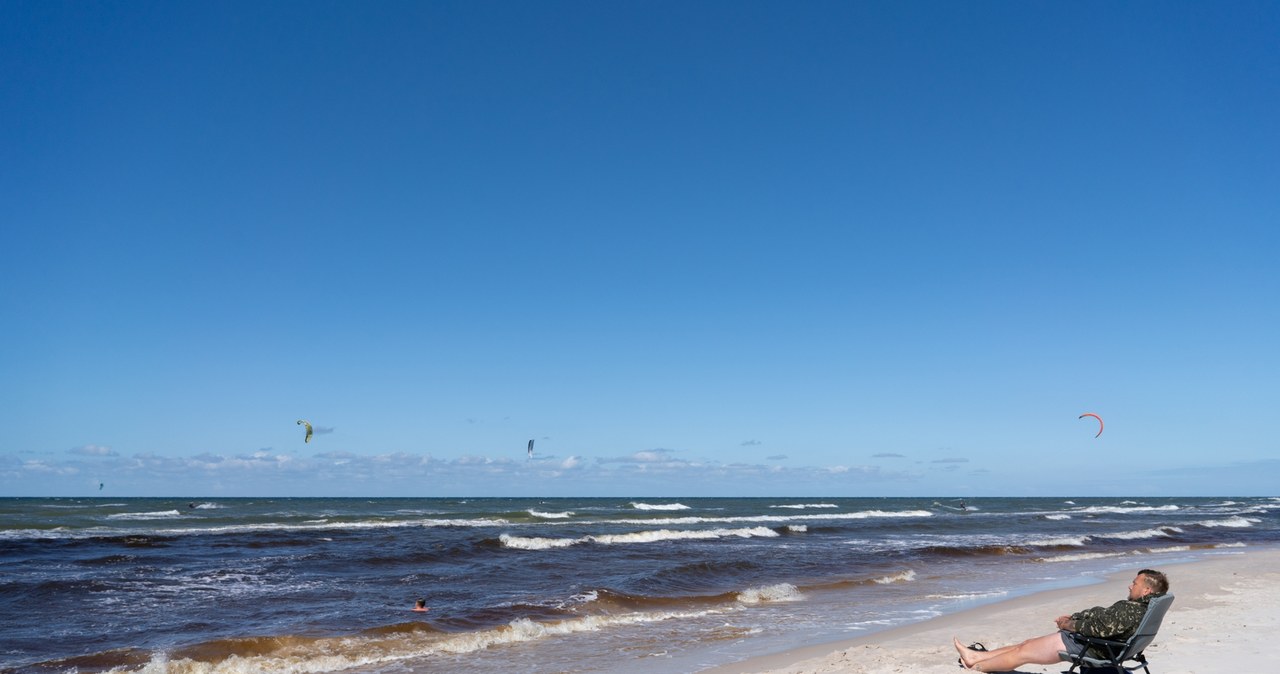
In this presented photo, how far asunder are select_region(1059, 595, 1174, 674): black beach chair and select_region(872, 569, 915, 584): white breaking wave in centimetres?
1235

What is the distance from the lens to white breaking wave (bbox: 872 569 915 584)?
17.9m

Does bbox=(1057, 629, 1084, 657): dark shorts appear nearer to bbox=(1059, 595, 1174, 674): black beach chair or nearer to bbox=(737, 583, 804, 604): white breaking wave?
bbox=(1059, 595, 1174, 674): black beach chair

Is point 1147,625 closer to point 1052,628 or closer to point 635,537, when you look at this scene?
point 1052,628

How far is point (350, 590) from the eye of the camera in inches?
653

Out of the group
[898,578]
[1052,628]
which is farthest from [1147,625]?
[898,578]

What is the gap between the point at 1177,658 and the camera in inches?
306

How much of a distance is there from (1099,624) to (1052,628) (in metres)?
5.92

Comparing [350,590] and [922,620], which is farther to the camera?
[350,590]

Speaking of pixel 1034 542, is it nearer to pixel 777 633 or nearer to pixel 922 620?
pixel 922 620

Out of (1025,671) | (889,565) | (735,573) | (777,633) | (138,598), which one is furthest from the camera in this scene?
(889,565)

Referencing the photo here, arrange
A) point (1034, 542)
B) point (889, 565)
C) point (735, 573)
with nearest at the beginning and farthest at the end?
1. point (735, 573)
2. point (889, 565)
3. point (1034, 542)

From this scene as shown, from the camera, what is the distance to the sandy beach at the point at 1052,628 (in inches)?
309

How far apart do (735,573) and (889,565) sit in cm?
501

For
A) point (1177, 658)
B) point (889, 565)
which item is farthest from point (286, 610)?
point (889, 565)
